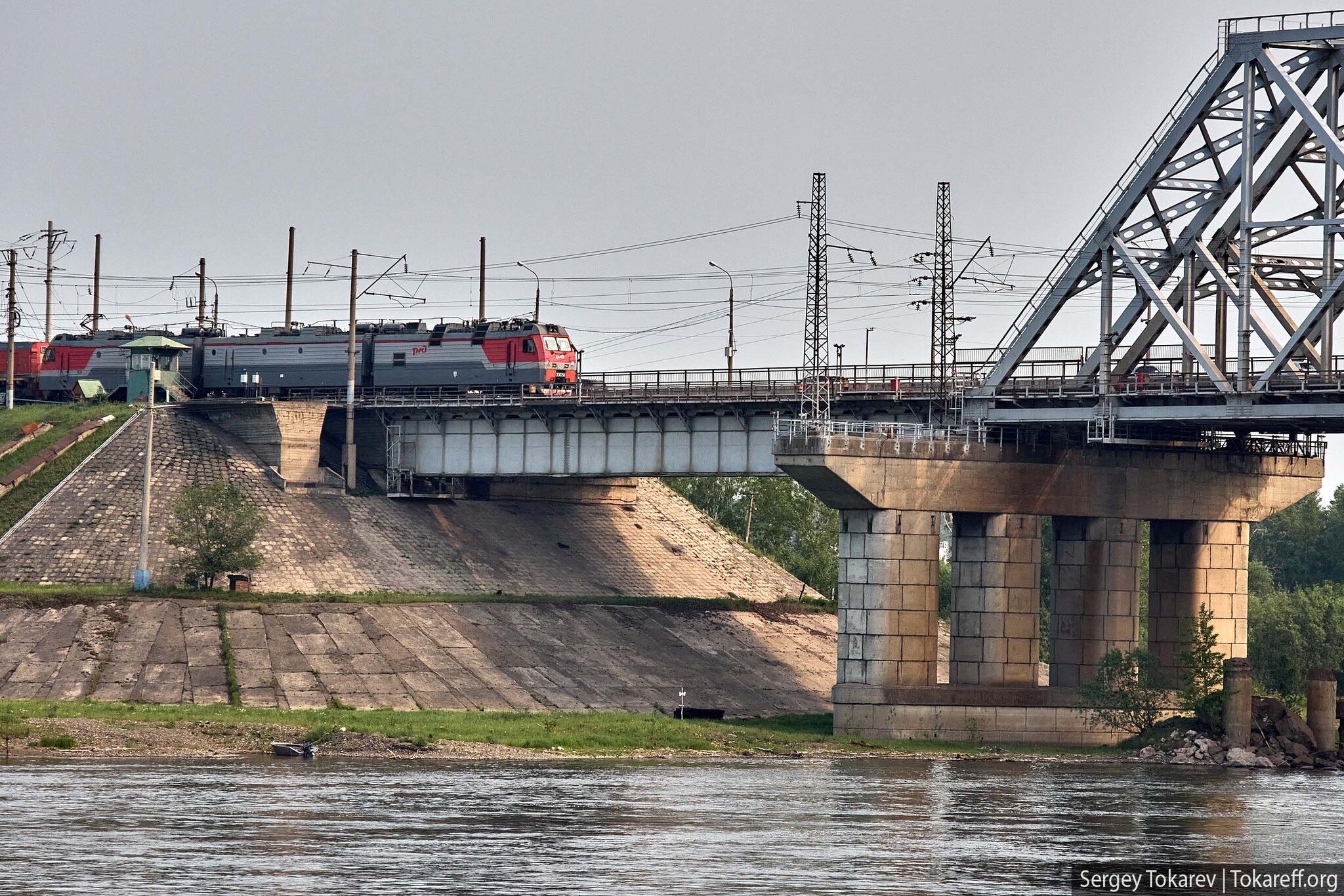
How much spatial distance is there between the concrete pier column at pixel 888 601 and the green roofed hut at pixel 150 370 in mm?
51631

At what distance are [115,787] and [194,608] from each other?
3567 cm

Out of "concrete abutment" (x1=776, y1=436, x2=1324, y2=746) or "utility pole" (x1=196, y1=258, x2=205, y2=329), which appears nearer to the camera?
"concrete abutment" (x1=776, y1=436, x2=1324, y2=746)

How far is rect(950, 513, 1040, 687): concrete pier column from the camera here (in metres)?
91.2

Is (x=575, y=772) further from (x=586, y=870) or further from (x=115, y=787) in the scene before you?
(x=586, y=870)

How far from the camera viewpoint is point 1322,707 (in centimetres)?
8706

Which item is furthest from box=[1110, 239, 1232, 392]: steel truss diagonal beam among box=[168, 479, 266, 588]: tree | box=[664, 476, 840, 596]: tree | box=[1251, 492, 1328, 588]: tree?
box=[1251, 492, 1328, 588]: tree

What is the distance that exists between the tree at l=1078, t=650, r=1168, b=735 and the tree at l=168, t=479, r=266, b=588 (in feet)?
134

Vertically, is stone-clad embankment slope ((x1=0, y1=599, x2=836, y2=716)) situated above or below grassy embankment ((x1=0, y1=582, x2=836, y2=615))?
below

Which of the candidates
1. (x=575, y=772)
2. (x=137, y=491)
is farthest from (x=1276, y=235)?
(x=137, y=491)

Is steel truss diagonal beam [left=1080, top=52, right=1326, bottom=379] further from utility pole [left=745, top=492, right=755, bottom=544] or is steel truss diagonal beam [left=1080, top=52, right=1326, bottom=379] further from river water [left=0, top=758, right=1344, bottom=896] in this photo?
utility pole [left=745, top=492, right=755, bottom=544]

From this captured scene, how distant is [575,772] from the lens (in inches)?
2795

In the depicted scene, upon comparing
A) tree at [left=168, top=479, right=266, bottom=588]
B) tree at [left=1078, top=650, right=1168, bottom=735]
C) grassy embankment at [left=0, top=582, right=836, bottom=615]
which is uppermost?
tree at [left=168, top=479, right=266, bottom=588]

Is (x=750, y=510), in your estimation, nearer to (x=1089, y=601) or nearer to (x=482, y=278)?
(x=482, y=278)

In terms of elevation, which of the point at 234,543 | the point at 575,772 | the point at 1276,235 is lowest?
the point at 575,772
